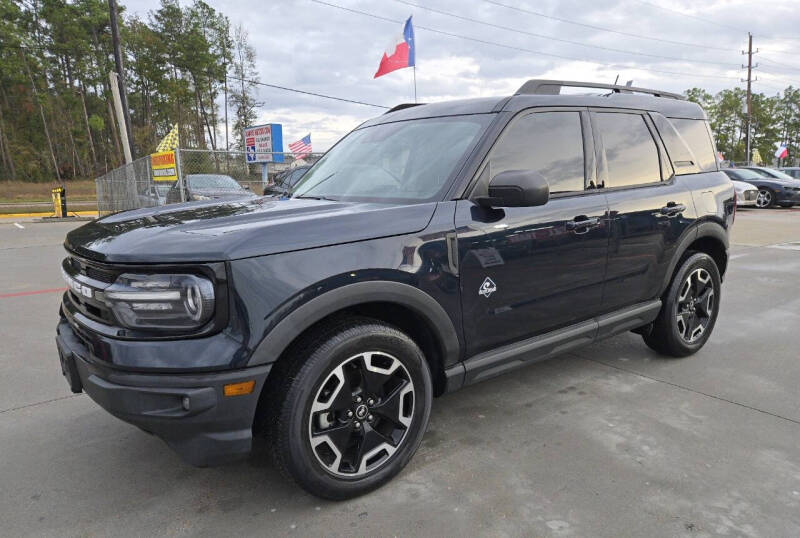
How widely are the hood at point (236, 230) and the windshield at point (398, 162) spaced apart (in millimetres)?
223

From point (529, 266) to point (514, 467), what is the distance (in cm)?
102

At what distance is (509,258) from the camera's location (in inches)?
106

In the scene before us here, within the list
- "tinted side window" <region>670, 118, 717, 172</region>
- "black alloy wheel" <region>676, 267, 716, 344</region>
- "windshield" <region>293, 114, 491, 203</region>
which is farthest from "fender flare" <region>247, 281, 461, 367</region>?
"tinted side window" <region>670, 118, 717, 172</region>

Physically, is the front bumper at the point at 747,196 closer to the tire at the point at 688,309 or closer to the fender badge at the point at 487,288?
the tire at the point at 688,309

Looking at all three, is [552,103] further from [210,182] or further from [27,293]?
[210,182]

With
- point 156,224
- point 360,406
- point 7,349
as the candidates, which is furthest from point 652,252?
point 7,349

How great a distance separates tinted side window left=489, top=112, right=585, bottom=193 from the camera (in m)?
2.83

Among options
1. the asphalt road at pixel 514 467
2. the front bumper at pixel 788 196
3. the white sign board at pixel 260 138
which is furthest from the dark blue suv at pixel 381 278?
the white sign board at pixel 260 138

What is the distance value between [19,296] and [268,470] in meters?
5.35

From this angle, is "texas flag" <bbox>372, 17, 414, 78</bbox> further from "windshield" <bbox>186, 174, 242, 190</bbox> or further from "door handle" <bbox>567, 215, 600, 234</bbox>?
"door handle" <bbox>567, 215, 600, 234</bbox>

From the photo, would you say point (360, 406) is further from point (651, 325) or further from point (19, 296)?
point (19, 296)

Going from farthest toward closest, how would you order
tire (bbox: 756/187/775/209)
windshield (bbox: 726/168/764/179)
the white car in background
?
windshield (bbox: 726/168/764/179) → tire (bbox: 756/187/775/209) → the white car in background

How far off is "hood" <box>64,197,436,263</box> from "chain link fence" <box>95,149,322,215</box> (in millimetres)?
10046

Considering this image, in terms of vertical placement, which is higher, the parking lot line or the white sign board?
the white sign board
